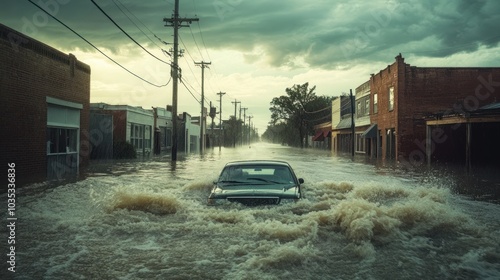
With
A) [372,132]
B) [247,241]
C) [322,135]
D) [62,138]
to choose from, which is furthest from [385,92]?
[322,135]

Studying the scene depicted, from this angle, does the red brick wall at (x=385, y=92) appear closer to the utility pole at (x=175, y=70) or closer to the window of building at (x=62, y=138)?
the utility pole at (x=175, y=70)

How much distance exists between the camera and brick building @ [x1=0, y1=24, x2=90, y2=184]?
45.1ft

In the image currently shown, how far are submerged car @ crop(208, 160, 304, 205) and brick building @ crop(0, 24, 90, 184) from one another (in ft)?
28.6

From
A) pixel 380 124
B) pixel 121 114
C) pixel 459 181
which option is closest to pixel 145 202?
pixel 459 181

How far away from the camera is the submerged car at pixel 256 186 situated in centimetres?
753

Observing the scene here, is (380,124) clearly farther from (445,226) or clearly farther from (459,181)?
(445,226)

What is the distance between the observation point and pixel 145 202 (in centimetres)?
902

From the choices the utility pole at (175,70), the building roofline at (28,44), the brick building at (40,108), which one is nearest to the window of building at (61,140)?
the brick building at (40,108)

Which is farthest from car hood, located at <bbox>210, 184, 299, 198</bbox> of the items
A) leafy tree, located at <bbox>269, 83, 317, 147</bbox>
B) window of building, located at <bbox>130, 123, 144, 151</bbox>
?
leafy tree, located at <bbox>269, 83, 317, 147</bbox>

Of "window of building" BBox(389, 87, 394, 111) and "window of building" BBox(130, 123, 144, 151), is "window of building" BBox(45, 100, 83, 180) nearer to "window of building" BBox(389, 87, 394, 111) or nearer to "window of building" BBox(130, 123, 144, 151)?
"window of building" BBox(130, 123, 144, 151)

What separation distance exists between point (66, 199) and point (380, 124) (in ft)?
95.6

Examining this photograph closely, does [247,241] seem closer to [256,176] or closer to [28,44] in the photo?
[256,176]

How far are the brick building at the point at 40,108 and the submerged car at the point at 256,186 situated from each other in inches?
343

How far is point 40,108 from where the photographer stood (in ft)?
51.6
